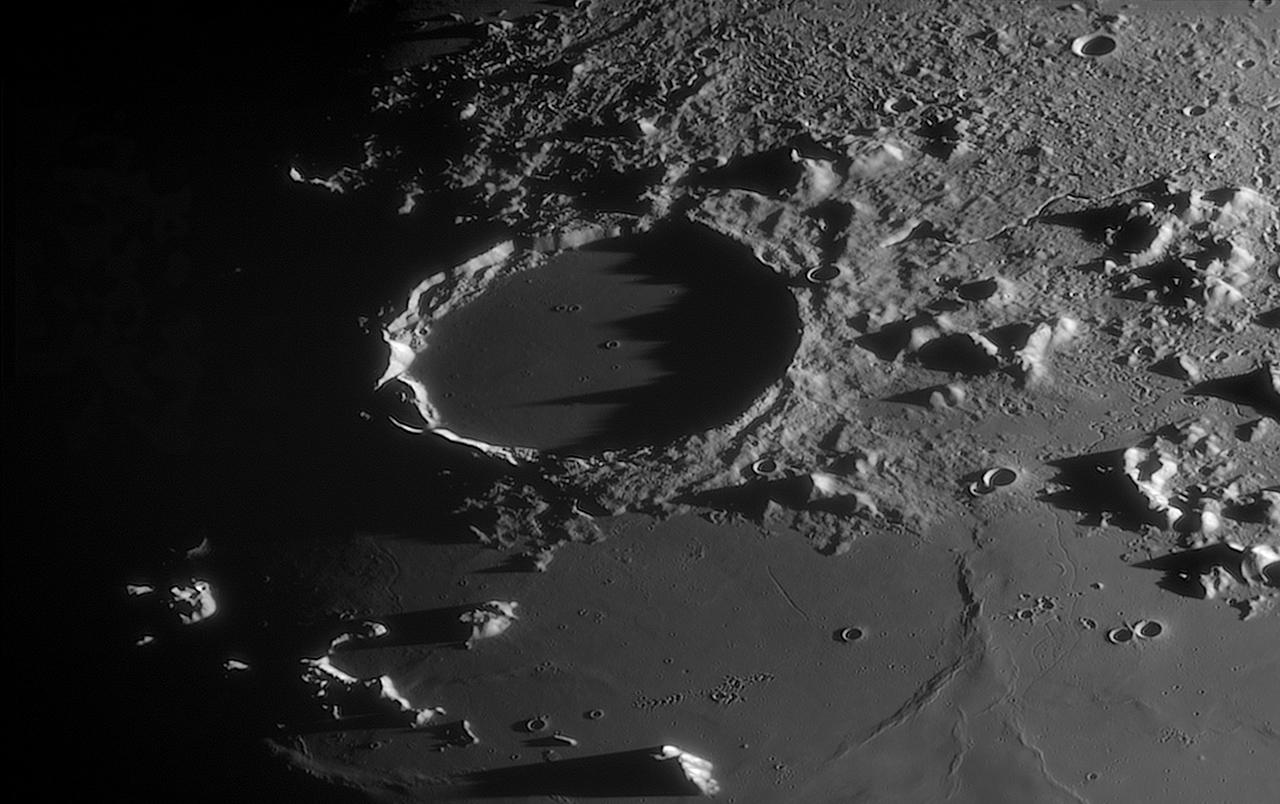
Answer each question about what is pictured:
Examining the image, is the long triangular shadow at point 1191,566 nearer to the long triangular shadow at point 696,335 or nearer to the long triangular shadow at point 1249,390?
the long triangular shadow at point 1249,390

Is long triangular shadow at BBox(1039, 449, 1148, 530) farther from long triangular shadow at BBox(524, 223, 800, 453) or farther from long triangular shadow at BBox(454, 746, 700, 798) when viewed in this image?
long triangular shadow at BBox(454, 746, 700, 798)

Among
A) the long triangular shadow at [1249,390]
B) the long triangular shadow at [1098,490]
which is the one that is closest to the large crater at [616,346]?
the long triangular shadow at [1098,490]

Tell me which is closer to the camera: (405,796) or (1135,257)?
(1135,257)

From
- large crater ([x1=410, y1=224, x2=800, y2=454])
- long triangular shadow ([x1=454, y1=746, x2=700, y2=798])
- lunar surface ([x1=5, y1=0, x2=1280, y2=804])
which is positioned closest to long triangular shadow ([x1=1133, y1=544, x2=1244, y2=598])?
lunar surface ([x1=5, y1=0, x2=1280, y2=804])

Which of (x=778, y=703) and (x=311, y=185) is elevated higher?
(x=311, y=185)

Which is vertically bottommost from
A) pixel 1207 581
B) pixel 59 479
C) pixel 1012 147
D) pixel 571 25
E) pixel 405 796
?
pixel 405 796

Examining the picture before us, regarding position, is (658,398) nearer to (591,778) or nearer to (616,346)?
(616,346)

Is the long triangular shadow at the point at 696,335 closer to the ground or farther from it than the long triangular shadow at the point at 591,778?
farther from it

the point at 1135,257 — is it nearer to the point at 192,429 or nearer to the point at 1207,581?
the point at 1207,581

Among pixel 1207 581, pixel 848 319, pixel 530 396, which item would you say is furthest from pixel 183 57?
pixel 1207 581
